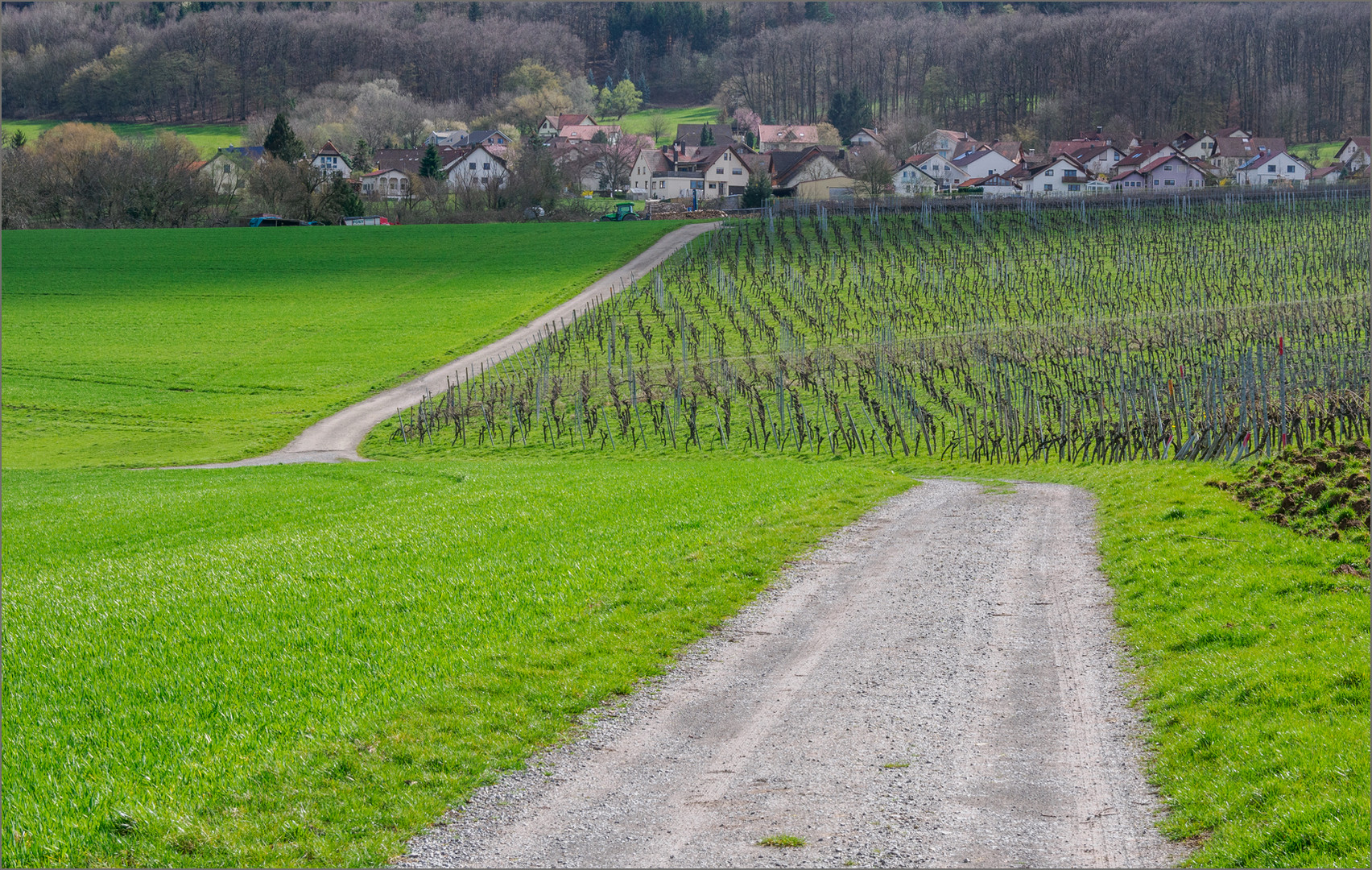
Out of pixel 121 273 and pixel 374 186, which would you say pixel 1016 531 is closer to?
pixel 121 273

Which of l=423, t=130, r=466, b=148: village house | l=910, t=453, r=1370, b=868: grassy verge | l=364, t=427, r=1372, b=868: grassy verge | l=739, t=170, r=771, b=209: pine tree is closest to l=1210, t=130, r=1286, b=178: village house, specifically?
l=739, t=170, r=771, b=209: pine tree

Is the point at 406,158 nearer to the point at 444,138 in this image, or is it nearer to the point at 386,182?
the point at 386,182

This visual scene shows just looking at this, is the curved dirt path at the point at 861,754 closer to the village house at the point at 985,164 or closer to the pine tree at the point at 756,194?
the pine tree at the point at 756,194

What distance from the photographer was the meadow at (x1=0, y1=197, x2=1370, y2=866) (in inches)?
304

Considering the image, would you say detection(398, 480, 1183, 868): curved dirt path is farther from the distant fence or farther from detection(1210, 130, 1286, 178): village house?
detection(1210, 130, 1286, 178): village house

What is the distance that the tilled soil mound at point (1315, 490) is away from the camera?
45.9ft

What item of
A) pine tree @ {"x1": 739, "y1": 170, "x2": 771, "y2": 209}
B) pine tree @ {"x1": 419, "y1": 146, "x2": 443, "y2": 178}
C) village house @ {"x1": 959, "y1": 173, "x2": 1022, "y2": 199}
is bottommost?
pine tree @ {"x1": 739, "y1": 170, "x2": 771, "y2": 209}

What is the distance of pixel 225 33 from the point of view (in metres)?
120

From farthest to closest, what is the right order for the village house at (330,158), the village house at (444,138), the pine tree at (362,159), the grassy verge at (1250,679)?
the village house at (444,138), the pine tree at (362,159), the village house at (330,158), the grassy verge at (1250,679)

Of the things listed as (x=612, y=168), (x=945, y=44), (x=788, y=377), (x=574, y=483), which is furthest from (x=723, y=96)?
(x=574, y=483)

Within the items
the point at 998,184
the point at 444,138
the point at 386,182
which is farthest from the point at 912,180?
the point at 444,138

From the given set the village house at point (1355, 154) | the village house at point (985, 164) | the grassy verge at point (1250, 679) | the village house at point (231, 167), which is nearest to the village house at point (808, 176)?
the village house at point (985, 164)

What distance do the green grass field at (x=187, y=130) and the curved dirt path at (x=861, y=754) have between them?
431 feet

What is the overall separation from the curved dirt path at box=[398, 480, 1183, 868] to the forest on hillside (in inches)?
4361
